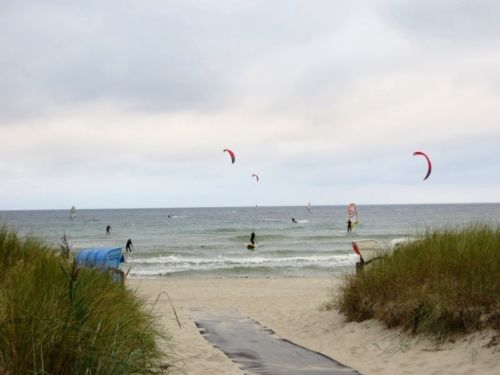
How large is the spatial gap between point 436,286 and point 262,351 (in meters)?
2.47

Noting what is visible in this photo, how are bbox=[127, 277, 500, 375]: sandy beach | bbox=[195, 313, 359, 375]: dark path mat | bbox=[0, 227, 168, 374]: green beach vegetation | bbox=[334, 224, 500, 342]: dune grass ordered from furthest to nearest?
bbox=[334, 224, 500, 342]: dune grass, bbox=[195, 313, 359, 375]: dark path mat, bbox=[127, 277, 500, 375]: sandy beach, bbox=[0, 227, 168, 374]: green beach vegetation

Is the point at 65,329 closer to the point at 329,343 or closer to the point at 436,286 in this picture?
the point at 436,286

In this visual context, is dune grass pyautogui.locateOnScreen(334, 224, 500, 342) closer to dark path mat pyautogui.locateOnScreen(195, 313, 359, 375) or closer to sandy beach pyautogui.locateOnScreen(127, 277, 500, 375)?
sandy beach pyautogui.locateOnScreen(127, 277, 500, 375)

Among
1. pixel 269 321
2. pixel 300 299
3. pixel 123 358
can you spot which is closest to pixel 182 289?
pixel 300 299

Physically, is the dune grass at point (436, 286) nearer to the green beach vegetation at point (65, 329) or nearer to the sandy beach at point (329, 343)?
the sandy beach at point (329, 343)

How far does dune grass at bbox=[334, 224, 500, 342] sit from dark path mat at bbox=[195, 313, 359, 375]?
4.41ft

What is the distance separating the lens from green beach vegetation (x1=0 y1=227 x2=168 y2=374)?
3961 millimetres

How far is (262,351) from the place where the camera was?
7.82 meters

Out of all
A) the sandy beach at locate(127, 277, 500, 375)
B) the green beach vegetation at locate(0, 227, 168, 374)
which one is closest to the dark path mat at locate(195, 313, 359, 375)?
the sandy beach at locate(127, 277, 500, 375)

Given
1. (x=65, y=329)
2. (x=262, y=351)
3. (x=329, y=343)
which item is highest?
(x=65, y=329)

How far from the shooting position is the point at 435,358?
22.1 ft

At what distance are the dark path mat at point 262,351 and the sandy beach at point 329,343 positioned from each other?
0.20 m

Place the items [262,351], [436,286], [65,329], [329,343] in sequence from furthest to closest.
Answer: [329,343], [262,351], [436,286], [65,329]

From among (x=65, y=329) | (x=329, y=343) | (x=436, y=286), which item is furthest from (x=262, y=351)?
(x=65, y=329)
